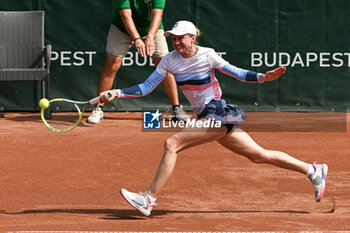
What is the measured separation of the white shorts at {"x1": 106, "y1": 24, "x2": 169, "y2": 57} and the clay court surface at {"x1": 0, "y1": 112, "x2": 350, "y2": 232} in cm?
95

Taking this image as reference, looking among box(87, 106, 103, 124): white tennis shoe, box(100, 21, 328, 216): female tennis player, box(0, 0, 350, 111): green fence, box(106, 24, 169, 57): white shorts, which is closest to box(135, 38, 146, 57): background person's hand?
box(106, 24, 169, 57): white shorts

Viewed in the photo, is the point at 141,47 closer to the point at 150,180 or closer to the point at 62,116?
the point at 62,116

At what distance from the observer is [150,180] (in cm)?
747

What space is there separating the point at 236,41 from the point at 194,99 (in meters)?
5.70

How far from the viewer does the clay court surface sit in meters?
5.95

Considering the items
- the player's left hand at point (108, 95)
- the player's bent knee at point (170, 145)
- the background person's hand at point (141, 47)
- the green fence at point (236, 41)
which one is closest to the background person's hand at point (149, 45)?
the background person's hand at point (141, 47)

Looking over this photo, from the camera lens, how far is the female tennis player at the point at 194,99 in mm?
6008

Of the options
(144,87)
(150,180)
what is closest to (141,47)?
(150,180)

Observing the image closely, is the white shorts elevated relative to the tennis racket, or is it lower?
elevated

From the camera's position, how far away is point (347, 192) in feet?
22.7

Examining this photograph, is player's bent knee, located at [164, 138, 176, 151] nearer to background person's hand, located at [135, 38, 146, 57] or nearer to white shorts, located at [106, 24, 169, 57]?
background person's hand, located at [135, 38, 146, 57]

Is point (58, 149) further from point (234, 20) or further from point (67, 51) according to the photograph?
point (234, 20)

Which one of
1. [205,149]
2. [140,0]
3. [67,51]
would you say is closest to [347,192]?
[205,149]

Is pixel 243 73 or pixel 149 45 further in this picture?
pixel 149 45
